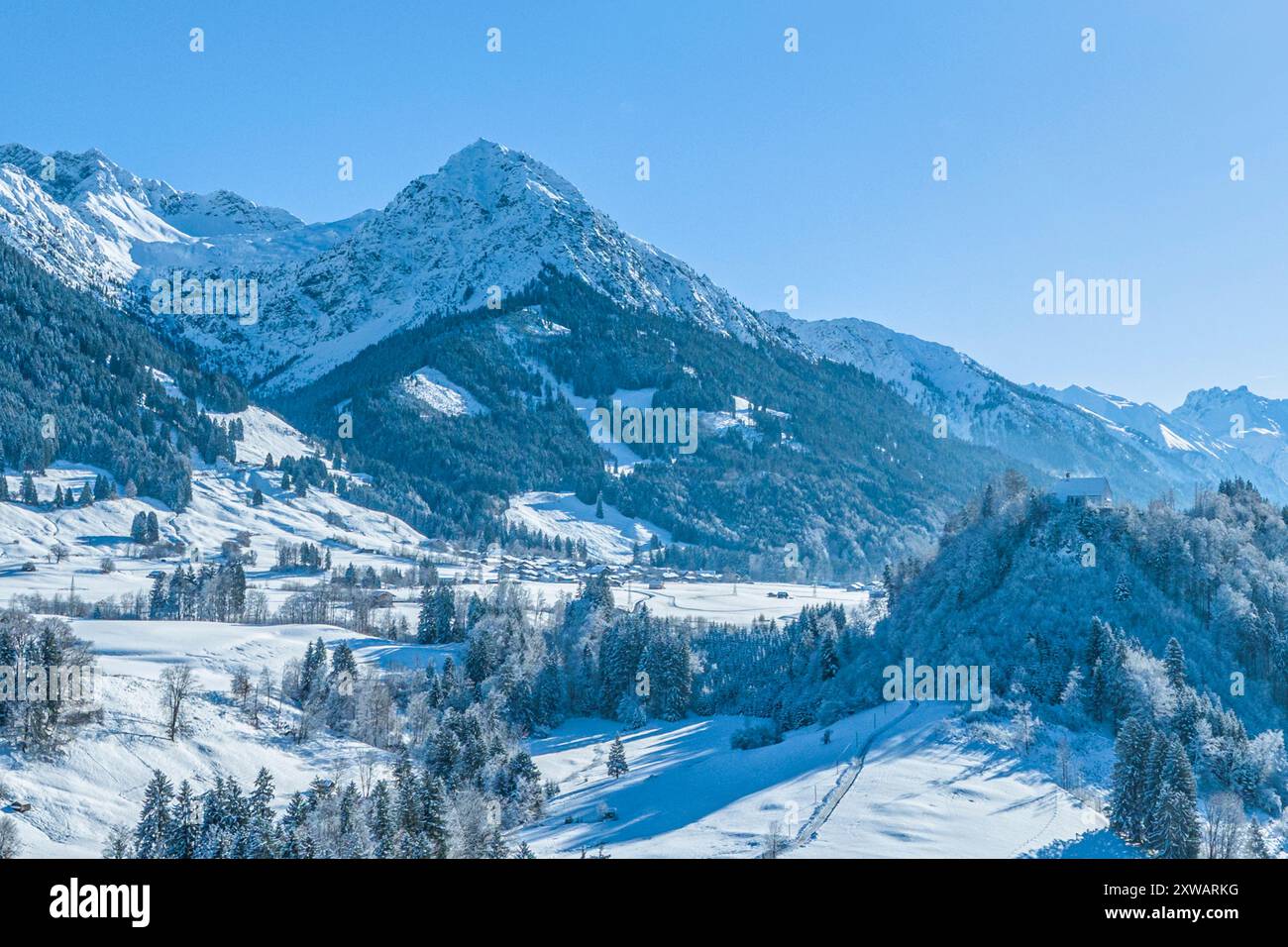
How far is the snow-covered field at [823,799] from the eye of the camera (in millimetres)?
73625

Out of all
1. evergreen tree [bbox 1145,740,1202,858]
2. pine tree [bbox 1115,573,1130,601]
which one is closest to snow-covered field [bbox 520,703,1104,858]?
evergreen tree [bbox 1145,740,1202,858]

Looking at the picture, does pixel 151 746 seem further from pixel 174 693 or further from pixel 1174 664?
pixel 1174 664

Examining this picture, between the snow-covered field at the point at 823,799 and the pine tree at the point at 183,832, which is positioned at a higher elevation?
the pine tree at the point at 183,832

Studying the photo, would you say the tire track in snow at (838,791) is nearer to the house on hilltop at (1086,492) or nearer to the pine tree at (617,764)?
the pine tree at (617,764)

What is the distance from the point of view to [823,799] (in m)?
86.1

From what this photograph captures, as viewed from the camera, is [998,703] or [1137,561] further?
[1137,561]

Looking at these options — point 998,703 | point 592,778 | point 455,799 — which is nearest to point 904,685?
point 998,703

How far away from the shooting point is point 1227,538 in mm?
126625

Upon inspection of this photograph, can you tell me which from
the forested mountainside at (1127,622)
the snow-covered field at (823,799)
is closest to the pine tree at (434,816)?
the snow-covered field at (823,799)

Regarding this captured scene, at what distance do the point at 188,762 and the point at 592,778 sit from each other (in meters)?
45.2

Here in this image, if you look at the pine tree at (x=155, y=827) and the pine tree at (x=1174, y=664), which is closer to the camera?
the pine tree at (x=155, y=827)

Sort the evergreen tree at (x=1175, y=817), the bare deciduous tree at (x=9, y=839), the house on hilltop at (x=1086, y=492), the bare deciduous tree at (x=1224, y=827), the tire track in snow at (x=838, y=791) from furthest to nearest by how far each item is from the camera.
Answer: the house on hilltop at (x=1086, y=492) < the tire track in snow at (x=838, y=791) < the bare deciduous tree at (x=1224, y=827) < the bare deciduous tree at (x=9, y=839) < the evergreen tree at (x=1175, y=817)

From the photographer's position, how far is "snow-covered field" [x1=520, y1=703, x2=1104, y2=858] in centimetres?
7362
